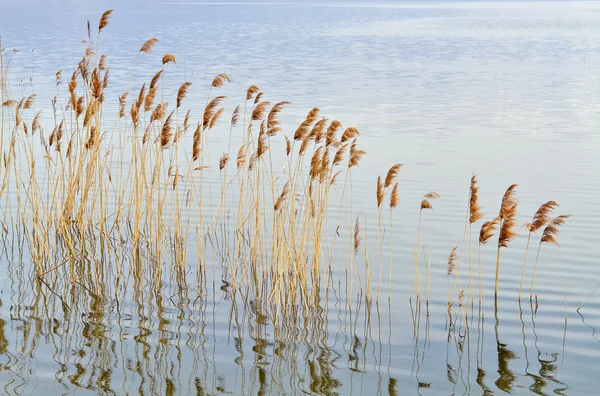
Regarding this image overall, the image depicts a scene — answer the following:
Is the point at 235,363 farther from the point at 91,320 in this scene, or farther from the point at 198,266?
the point at 198,266

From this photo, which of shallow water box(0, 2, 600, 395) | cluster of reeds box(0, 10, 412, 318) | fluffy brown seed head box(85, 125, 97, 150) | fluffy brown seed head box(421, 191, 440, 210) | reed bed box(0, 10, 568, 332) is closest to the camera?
shallow water box(0, 2, 600, 395)

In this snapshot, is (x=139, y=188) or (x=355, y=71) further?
(x=355, y=71)

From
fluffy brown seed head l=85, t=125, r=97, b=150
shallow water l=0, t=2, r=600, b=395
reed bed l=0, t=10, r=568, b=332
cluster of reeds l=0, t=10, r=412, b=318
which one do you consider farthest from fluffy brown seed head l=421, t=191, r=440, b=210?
fluffy brown seed head l=85, t=125, r=97, b=150

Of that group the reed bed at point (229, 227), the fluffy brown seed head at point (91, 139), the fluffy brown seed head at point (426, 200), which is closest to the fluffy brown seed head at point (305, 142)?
the reed bed at point (229, 227)

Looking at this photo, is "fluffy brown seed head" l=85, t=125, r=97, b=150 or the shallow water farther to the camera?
"fluffy brown seed head" l=85, t=125, r=97, b=150

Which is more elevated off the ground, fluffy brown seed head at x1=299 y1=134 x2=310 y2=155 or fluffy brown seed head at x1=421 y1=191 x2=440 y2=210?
fluffy brown seed head at x1=299 y1=134 x2=310 y2=155

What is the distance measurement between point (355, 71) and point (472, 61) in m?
5.27

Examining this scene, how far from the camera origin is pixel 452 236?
8.09 m

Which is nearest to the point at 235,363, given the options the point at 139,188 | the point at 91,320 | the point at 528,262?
the point at 91,320

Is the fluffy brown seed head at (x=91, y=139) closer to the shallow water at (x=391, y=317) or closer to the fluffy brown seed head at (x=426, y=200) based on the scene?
the shallow water at (x=391, y=317)

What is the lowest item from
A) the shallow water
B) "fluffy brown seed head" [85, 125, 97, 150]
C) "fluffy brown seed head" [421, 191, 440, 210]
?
the shallow water

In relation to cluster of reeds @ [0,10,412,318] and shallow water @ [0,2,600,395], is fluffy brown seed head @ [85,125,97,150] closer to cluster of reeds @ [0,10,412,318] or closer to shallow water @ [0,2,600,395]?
cluster of reeds @ [0,10,412,318]

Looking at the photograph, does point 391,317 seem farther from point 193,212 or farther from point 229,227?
point 193,212

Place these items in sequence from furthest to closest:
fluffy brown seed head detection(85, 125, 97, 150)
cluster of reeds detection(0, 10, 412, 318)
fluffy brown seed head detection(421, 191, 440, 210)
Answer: fluffy brown seed head detection(85, 125, 97, 150) → cluster of reeds detection(0, 10, 412, 318) → fluffy brown seed head detection(421, 191, 440, 210)
